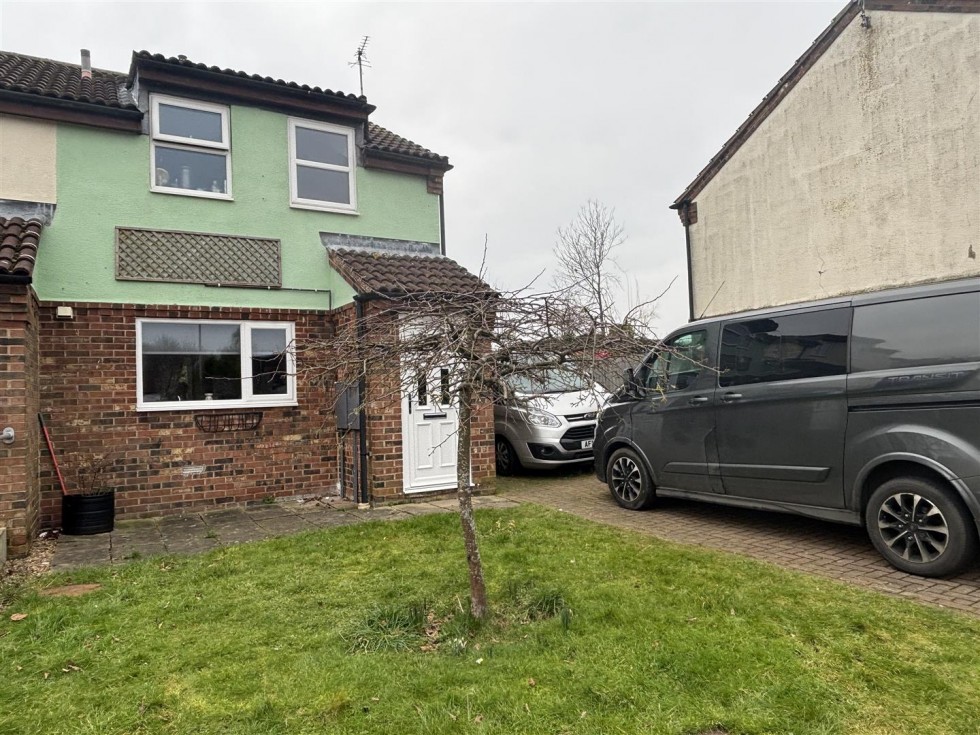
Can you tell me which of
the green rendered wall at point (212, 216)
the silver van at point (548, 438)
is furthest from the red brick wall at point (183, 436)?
the silver van at point (548, 438)

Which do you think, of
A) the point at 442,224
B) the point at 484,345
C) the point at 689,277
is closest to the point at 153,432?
the point at 442,224

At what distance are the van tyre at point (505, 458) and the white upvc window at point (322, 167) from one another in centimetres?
436

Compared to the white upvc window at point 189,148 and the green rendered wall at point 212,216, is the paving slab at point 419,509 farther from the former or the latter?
the white upvc window at point 189,148

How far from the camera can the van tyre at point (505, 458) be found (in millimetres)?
9883

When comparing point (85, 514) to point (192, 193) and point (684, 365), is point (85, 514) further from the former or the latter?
point (684, 365)

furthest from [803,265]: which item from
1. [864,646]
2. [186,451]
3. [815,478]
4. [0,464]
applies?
[0,464]

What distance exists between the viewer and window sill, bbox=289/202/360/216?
27.3ft

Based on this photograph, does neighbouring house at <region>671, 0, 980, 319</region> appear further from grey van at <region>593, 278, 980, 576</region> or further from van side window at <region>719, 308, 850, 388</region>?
grey van at <region>593, 278, 980, 576</region>

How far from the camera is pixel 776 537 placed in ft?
18.1

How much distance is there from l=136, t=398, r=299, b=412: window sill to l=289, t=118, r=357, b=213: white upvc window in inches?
108

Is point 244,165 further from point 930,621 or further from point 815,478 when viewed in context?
point 930,621

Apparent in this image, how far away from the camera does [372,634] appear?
136 inches

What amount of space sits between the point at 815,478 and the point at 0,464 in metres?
7.15

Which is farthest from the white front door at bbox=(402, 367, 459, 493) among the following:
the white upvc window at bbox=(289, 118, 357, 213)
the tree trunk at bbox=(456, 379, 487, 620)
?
the tree trunk at bbox=(456, 379, 487, 620)
